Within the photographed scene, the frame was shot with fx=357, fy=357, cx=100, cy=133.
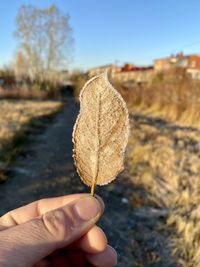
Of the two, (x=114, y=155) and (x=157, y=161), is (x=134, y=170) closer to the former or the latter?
(x=157, y=161)

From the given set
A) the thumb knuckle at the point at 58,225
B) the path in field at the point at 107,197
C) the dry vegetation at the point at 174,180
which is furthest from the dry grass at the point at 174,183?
the thumb knuckle at the point at 58,225

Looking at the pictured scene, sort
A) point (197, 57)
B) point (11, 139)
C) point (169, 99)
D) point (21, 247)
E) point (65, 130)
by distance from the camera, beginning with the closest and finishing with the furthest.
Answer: point (21, 247) → point (11, 139) → point (65, 130) → point (169, 99) → point (197, 57)

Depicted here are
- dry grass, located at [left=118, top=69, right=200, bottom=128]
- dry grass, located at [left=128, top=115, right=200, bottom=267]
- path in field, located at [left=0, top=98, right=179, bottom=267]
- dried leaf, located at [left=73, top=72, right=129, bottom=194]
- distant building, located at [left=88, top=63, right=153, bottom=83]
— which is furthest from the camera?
dry grass, located at [left=118, top=69, right=200, bottom=128]

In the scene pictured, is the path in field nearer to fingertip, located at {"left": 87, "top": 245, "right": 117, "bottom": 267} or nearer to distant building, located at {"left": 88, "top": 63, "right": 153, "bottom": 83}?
distant building, located at {"left": 88, "top": 63, "right": 153, "bottom": 83}

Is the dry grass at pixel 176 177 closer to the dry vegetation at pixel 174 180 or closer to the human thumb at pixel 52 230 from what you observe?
the dry vegetation at pixel 174 180

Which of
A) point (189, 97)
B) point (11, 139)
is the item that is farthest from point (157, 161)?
point (189, 97)

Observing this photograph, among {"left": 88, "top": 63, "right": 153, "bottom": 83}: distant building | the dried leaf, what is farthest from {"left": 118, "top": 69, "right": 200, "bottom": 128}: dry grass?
the dried leaf

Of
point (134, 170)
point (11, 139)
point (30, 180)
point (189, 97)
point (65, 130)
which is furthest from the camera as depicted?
point (189, 97)

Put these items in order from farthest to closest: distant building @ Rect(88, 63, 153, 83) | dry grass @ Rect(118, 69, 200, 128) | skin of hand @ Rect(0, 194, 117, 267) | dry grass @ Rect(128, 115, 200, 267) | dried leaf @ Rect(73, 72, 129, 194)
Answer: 1. dry grass @ Rect(118, 69, 200, 128)
2. dry grass @ Rect(128, 115, 200, 267)
3. distant building @ Rect(88, 63, 153, 83)
4. skin of hand @ Rect(0, 194, 117, 267)
5. dried leaf @ Rect(73, 72, 129, 194)
